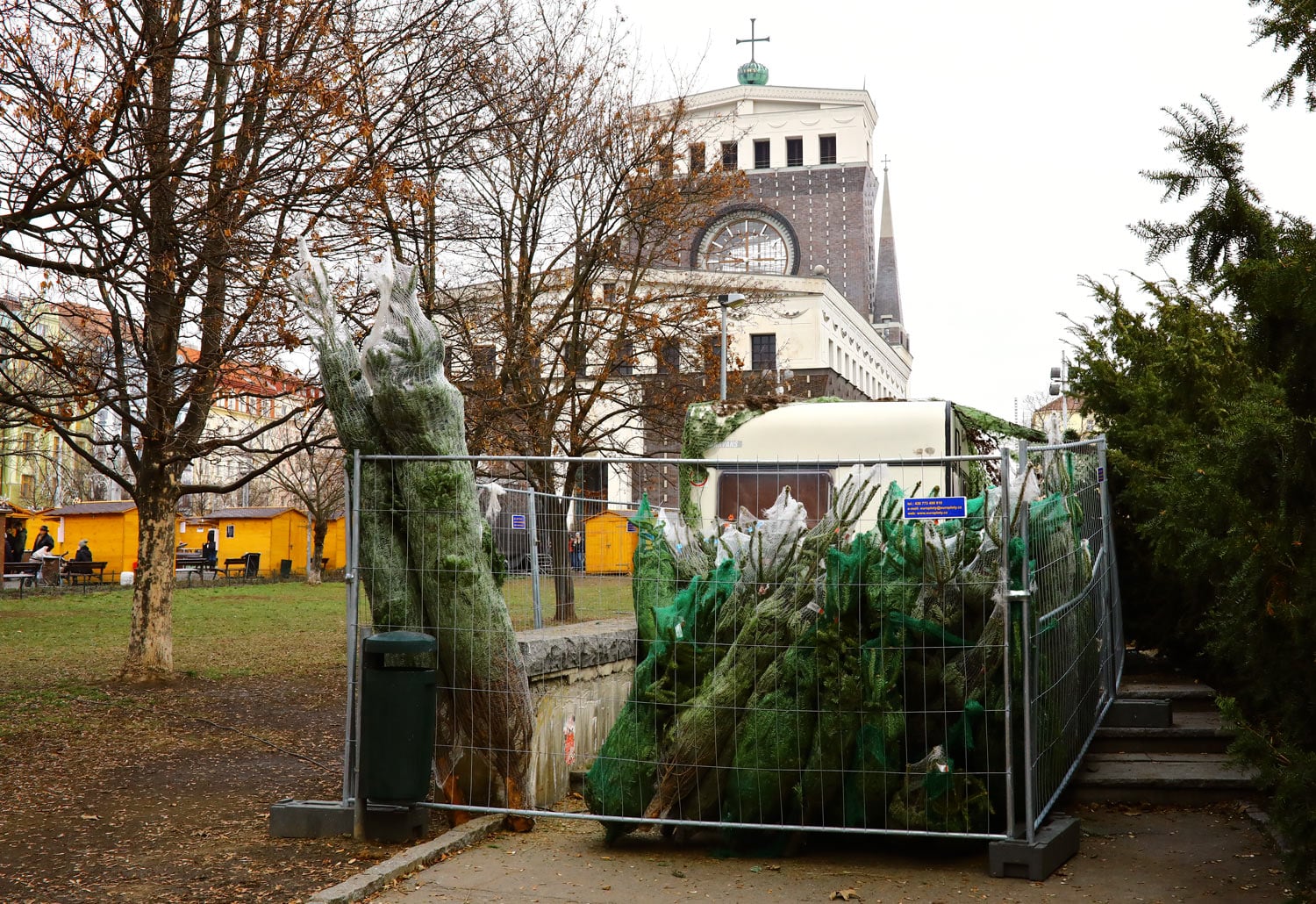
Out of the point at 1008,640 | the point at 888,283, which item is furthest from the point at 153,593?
the point at 888,283

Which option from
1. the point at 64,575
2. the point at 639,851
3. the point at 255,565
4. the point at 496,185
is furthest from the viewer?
the point at 255,565

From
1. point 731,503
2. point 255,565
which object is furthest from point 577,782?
point 255,565

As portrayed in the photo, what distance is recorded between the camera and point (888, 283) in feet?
335

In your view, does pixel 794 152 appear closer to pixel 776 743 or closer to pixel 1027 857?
pixel 776 743

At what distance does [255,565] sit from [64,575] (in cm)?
1052

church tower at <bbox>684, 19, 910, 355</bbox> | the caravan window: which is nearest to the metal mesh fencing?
the caravan window

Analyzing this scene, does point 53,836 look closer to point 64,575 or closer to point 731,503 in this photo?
point 731,503

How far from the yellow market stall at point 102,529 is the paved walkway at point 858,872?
4146cm

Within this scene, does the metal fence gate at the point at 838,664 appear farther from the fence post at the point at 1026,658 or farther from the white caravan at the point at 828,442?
the white caravan at the point at 828,442

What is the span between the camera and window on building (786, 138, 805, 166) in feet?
236

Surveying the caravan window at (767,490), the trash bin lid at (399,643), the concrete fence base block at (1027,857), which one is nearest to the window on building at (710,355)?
the caravan window at (767,490)

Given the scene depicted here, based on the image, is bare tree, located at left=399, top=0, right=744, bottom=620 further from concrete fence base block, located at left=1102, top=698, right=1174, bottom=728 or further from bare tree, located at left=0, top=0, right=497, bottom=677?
concrete fence base block, located at left=1102, top=698, right=1174, bottom=728

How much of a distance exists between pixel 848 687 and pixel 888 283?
99053mm

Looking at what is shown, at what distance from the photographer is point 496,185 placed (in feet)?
68.3
